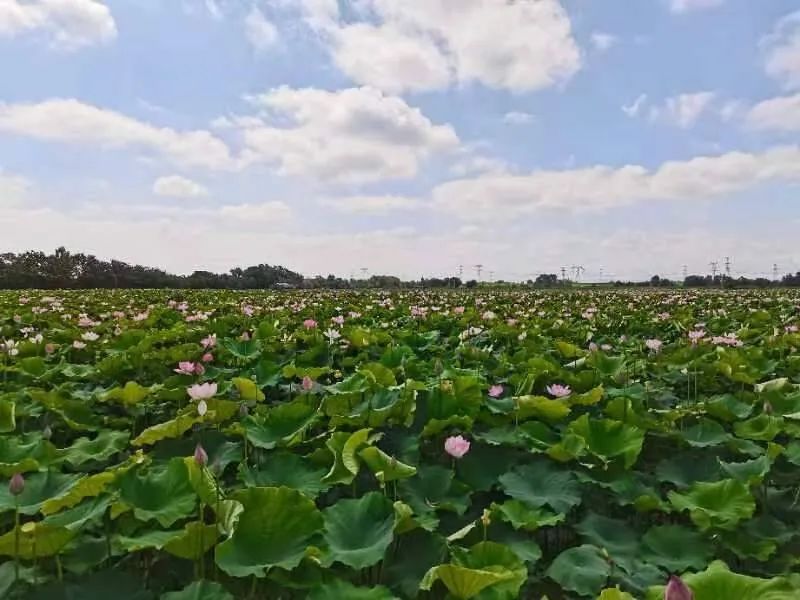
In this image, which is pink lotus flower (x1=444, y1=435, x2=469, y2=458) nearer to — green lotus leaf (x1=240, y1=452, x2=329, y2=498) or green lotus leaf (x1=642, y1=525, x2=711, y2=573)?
green lotus leaf (x1=240, y1=452, x2=329, y2=498)

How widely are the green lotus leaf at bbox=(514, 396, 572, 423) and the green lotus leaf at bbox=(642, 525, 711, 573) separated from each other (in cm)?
75

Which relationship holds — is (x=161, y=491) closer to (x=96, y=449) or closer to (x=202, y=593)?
(x=202, y=593)

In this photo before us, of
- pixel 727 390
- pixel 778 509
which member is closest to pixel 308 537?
pixel 778 509

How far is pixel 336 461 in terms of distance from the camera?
2.05 meters

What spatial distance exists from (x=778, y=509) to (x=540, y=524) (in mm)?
937

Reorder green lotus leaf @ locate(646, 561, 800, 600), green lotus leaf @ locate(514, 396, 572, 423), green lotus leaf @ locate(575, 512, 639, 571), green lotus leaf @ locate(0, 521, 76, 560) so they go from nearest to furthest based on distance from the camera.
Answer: green lotus leaf @ locate(646, 561, 800, 600) < green lotus leaf @ locate(0, 521, 76, 560) < green lotus leaf @ locate(575, 512, 639, 571) < green lotus leaf @ locate(514, 396, 572, 423)

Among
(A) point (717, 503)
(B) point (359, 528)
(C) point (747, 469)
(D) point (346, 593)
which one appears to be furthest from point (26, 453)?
(C) point (747, 469)

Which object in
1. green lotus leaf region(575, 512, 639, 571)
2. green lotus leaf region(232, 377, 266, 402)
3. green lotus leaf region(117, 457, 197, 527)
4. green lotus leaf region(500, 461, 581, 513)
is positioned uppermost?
green lotus leaf region(232, 377, 266, 402)

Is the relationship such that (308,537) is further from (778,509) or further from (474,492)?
(778,509)

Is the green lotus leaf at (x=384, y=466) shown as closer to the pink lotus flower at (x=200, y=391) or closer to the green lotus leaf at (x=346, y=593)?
the green lotus leaf at (x=346, y=593)

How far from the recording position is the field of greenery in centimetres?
160

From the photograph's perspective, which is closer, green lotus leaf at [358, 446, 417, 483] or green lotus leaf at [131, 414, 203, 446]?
green lotus leaf at [358, 446, 417, 483]

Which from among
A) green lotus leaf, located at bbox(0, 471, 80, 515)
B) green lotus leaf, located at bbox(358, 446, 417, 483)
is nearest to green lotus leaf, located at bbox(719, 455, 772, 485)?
green lotus leaf, located at bbox(358, 446, 417, 483)

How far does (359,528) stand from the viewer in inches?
69.6
